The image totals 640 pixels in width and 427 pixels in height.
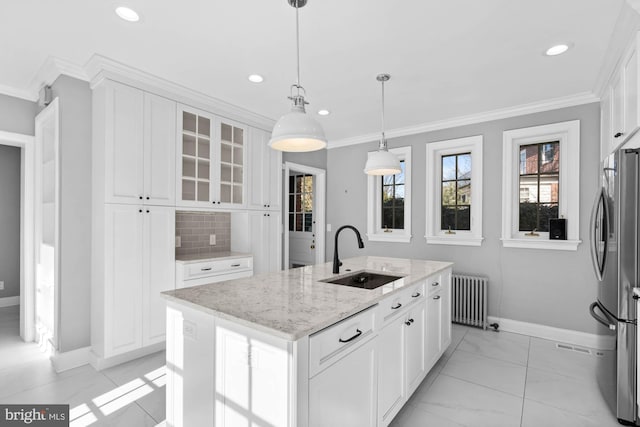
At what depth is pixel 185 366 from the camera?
1.64m

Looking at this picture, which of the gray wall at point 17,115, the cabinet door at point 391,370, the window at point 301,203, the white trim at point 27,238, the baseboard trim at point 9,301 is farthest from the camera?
the window at point 301,203

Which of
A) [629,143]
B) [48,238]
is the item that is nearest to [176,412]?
[48,238]

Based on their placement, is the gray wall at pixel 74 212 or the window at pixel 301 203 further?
the window at pixel 301 203

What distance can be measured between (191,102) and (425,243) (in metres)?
3.33

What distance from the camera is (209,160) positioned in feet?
11.5

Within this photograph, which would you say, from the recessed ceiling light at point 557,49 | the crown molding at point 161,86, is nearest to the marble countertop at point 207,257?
the crown molding at point 161,86

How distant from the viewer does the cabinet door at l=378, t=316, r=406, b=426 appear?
1.79 metres

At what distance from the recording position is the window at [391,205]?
15.0ft

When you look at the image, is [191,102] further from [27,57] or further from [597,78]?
[597,78]

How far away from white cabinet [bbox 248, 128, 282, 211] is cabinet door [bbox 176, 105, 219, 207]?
546 mm

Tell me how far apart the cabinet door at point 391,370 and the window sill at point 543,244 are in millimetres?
2389

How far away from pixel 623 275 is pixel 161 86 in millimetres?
3886

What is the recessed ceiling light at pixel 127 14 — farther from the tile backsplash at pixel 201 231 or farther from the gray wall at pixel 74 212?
the tile backsplash at pixel 201 231

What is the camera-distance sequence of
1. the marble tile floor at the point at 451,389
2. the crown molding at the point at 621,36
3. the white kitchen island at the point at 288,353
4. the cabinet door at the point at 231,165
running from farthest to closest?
the cabinet door at the point at 231,165, the marble tile floor at the point at 451,389, the crown molding at the point at 621,36, the white kitchen island at the point at 288,353
